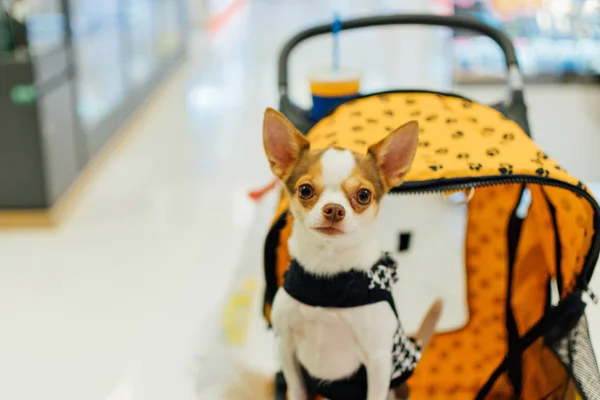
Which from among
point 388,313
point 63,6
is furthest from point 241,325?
point 63,6

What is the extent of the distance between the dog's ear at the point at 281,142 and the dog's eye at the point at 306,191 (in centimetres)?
8

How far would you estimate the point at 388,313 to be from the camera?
4.19 feet

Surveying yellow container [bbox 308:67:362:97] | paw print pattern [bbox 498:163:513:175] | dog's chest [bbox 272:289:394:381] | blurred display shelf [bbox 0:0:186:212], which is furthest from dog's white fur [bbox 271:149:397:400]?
blurred display shelf [bbox 0:0:186:212]

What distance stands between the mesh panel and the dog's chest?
39 cm

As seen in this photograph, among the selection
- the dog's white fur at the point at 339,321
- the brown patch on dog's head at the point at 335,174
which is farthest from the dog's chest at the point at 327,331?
the brown patch on dog's head at the point at 335,174

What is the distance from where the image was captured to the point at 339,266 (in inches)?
49.6

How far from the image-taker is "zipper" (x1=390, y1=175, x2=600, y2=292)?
50.8 inches

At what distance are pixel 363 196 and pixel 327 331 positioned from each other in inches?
10.7

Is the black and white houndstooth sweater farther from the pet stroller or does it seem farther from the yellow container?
the yellow container

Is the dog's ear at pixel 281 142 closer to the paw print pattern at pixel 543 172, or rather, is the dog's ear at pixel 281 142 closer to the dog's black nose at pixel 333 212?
the dog's black nose at pixel 333 212

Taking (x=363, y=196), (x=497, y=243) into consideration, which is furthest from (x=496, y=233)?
(x=363, y=196)

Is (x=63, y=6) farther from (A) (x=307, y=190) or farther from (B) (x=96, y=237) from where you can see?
(A) (x=307, y=190)

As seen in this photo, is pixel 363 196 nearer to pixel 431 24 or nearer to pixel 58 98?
pixel 431 24

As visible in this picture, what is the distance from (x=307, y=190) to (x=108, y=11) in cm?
373
